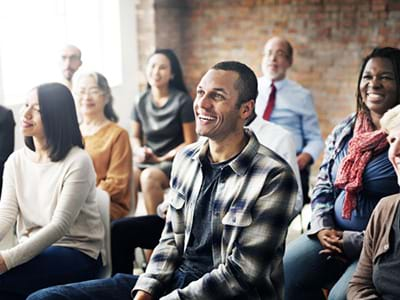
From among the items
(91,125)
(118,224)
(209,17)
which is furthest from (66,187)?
(209,17)

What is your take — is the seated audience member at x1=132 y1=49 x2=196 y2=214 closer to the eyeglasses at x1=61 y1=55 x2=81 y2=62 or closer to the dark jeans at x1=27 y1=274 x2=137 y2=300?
the eyeglasses at x1=61 y1=55 x2=81 y2=62

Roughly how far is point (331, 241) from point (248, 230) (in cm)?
56

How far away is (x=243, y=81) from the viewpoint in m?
1.87

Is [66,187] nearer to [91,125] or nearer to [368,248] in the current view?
[91,125]

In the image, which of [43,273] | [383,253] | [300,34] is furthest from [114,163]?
[300,34]

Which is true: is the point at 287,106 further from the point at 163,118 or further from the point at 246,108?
the point at 246,108

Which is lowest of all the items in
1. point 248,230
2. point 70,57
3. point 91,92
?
point 248,230

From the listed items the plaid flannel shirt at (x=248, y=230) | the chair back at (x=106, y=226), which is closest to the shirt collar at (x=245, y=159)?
the plaid flannel shirt at (x=248, y=230)

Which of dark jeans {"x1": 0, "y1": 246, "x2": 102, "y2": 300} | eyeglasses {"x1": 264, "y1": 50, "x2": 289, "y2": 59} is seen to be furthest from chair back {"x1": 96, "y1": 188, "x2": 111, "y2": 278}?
eyeglasses {"x1": 264, "y1": 50, "x2": 289, "y2": 59}

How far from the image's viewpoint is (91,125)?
306cm

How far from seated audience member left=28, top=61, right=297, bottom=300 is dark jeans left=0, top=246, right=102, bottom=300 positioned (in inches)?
12.3

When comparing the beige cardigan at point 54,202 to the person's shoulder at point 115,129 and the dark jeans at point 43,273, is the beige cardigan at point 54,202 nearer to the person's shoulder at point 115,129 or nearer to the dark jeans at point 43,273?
the dark jeans at point 43,273

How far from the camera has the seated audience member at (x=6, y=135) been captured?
109 inches

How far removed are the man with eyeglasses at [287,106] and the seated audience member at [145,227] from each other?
2.66 feet
